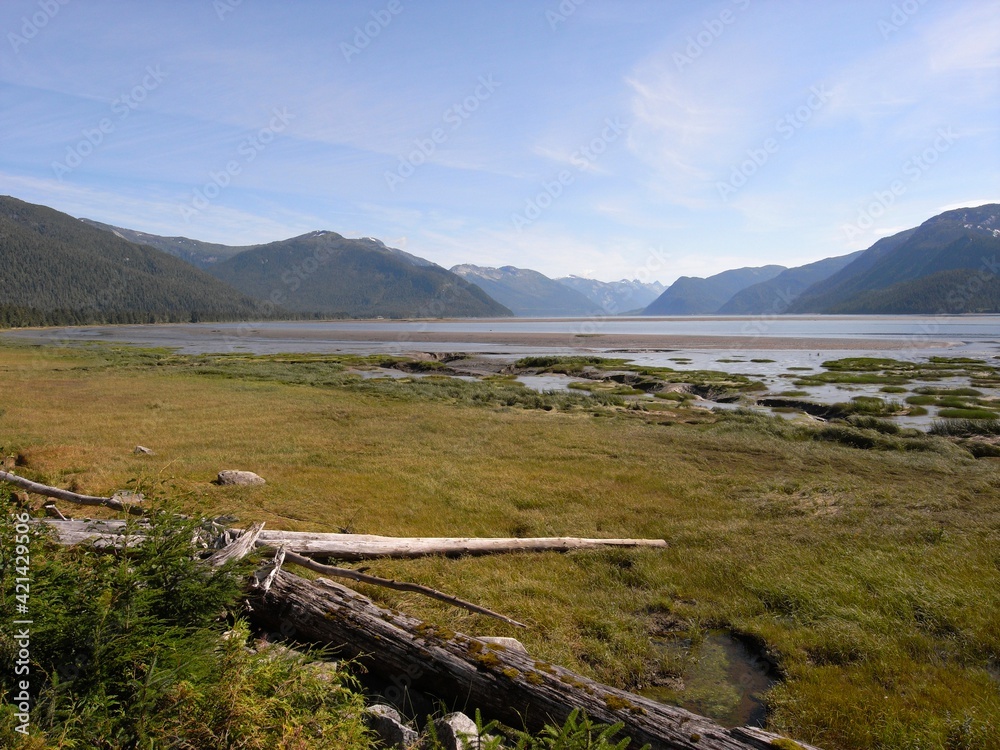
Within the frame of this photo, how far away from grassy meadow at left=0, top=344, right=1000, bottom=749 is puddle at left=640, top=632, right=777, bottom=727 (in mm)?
184

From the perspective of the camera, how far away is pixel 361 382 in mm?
40906

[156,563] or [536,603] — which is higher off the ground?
[156,563]

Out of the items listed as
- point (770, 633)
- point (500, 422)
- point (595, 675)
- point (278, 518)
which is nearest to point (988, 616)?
point (770, 633)

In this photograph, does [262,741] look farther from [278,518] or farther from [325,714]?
[278,518]

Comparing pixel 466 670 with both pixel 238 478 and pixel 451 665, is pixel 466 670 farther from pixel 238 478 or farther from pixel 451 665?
pixel 238 478

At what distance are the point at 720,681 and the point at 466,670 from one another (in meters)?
3.52

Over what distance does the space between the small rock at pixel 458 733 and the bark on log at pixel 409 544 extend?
3.84m

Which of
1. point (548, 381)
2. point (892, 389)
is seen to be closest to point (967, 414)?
point (892, 389)

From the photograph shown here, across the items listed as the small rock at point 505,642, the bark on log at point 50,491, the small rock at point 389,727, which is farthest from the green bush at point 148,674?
the bark on log at point 50,491

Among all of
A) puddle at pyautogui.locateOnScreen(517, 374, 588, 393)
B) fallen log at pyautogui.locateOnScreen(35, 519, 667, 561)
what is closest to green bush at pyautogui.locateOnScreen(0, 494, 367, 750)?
fallen log at pyautogui.locateOnScreen(35, 519, 667, 561)

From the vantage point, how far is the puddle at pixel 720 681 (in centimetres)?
618

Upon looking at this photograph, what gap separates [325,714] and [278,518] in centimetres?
735

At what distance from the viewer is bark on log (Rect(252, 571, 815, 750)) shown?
4.76m

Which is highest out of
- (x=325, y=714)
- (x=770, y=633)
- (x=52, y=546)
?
(x=52, y=546)
